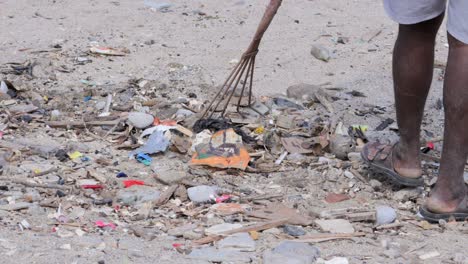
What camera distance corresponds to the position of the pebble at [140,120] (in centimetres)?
460

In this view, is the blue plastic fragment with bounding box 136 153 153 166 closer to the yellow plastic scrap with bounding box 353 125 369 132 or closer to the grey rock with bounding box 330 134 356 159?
the grey rock with bounding box 330 134 356 159

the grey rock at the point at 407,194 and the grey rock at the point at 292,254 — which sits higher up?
the grey rock at the point at 292,254

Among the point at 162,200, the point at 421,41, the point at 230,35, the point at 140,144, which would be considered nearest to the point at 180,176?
the point at 162,200

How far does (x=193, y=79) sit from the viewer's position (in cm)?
531

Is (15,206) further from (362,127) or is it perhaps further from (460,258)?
(362,127)

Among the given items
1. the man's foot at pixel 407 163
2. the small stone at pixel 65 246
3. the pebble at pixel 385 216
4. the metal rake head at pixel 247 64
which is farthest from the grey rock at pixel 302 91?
the small stone at pixel 65 246

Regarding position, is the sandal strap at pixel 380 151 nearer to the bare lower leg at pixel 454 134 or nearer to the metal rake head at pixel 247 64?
the bare lower leg at pixel 454 134

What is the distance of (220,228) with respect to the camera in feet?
11.1

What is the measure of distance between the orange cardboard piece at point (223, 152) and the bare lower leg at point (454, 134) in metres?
1.01

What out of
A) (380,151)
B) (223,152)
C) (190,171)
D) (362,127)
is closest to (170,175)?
(190,171)

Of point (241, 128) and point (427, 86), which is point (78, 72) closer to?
point (241, 128)

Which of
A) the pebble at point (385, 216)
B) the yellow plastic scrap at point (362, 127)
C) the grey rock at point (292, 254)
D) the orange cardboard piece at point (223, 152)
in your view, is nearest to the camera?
the grey rock at point (292, 254)

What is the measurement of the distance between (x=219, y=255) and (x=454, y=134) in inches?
42.7

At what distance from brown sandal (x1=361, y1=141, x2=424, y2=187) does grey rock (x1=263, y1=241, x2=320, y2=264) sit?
0.74 meters
